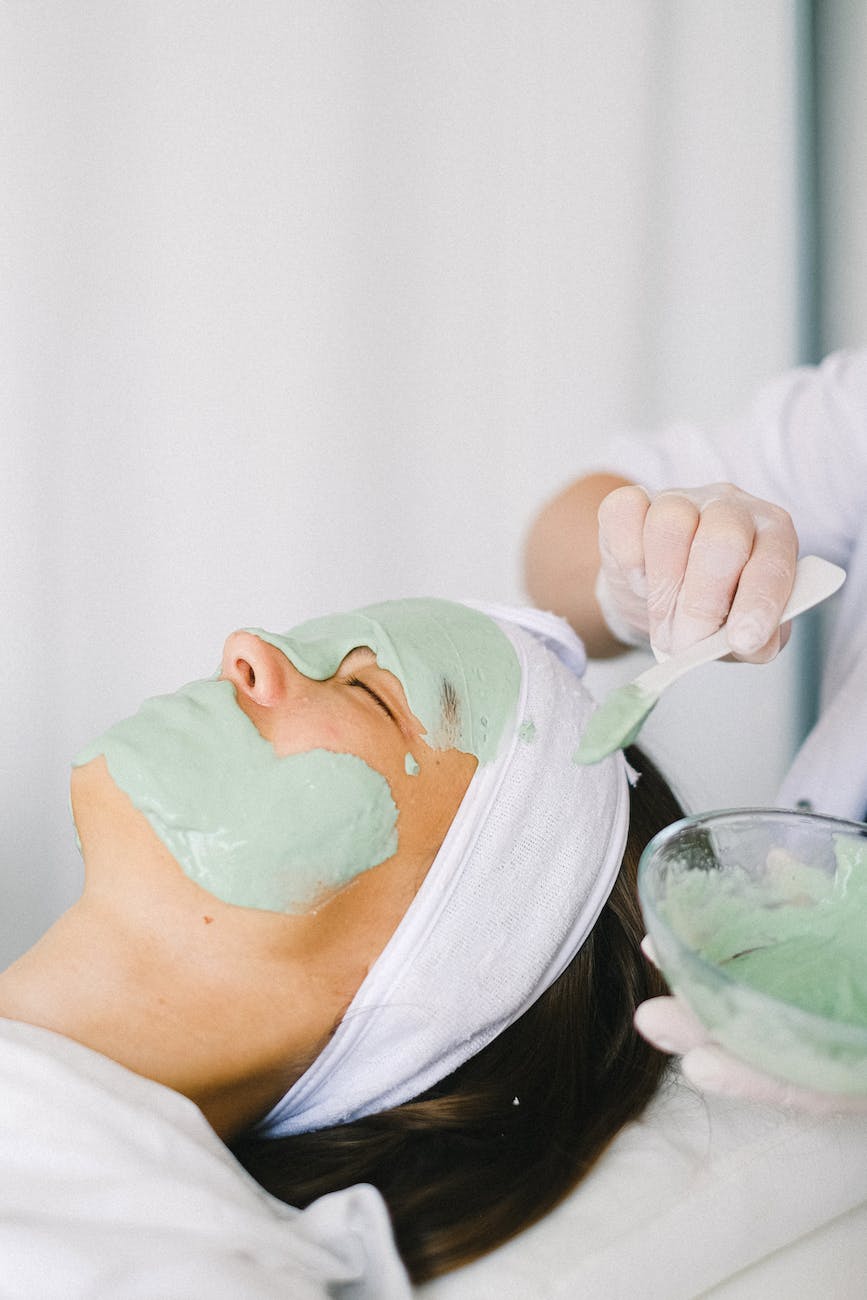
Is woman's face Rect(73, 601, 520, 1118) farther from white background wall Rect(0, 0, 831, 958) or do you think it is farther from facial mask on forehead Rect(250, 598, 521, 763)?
white background wall Rect(0, 0, 831, 958)

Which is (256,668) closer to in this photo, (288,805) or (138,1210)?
(288,805)

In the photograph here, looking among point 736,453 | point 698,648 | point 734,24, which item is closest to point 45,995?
point 698,648

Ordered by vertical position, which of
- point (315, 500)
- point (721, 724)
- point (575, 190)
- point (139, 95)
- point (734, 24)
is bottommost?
point (721, 724)

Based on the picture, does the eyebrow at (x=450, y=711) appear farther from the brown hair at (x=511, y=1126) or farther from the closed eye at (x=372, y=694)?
the brown hair at (x=511, y=1126)

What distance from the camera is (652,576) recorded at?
38.2 inches

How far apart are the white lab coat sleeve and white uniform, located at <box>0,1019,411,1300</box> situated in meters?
1.03

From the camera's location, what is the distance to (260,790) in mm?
910

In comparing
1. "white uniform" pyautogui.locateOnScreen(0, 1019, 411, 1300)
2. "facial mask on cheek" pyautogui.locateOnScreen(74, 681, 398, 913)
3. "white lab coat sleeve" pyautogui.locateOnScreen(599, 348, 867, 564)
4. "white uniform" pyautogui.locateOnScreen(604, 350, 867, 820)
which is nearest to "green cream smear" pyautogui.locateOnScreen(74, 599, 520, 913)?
"facial mask on cheek" pyautogui.locateOnScreen(74, 681, 398, 913)

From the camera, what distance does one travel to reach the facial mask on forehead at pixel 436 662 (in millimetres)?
998

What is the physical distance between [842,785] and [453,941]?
610mm

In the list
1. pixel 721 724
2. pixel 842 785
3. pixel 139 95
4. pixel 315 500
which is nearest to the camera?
pixel 842 785

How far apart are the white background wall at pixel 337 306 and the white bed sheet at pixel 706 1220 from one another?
2.89 ft

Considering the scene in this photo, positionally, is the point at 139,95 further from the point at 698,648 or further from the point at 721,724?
the point at 721,724

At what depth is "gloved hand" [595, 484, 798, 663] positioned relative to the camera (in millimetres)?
891
